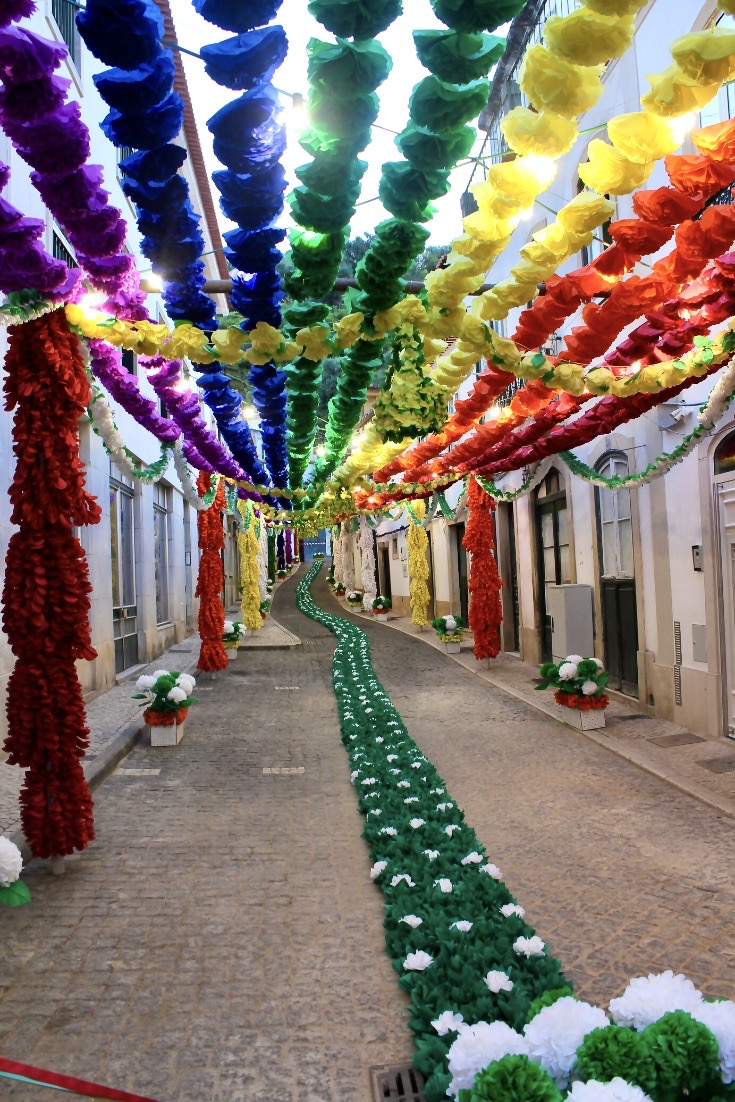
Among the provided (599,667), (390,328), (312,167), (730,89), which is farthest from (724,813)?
(730,89)

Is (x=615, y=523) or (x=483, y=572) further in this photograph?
(x=483, y=572)

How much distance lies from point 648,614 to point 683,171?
7.77 m

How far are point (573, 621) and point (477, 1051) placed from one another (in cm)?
1009

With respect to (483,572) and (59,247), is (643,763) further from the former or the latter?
(59,247)

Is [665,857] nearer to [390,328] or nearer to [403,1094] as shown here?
[403,1094]

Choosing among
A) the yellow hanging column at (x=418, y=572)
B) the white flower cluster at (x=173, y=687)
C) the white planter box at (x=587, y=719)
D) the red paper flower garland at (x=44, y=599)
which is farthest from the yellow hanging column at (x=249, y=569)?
the red paper flower garland at (x=44, y=599)

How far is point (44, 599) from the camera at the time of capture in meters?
5.41

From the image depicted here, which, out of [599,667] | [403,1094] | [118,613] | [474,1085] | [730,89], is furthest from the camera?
[118,613]

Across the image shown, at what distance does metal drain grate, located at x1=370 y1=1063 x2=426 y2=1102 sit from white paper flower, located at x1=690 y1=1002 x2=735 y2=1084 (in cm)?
134

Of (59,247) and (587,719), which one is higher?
(59,247)

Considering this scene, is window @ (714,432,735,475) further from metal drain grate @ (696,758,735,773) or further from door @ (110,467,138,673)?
door @ (110,467,138,673)

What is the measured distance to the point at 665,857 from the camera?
566 centimetres

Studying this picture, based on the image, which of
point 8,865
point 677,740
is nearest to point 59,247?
point 8,865

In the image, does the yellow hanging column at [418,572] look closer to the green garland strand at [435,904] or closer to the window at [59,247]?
the window at [59,247]
